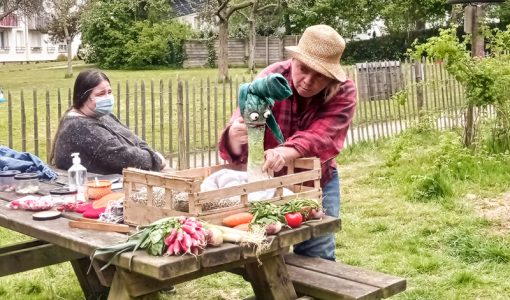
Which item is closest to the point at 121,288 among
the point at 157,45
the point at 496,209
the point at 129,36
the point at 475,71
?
the point at 496,209

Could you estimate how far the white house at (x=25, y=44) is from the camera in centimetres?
5777

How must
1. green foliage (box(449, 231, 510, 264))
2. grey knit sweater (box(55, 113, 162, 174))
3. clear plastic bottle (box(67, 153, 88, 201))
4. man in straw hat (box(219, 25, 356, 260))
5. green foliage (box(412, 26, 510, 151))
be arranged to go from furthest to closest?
green foliage (box(412, 26, 510, 151)), green foliage (box(449, 231, 510, 264)), grey knit sweater (box(55, 113, 162, 174)), clear plastic bottle (box(67, 153, 88, 201)), man in straw hat (box(219, 25, 356, 260))

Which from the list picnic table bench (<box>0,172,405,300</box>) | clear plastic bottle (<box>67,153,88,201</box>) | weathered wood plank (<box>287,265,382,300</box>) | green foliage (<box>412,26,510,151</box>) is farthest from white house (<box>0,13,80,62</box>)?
weathered wood plank (<box>287,265,382,300</box>)

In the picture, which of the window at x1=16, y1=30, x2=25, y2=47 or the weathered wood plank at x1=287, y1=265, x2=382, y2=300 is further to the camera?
the window at x1=16, y1=30, x2=25, y2=47

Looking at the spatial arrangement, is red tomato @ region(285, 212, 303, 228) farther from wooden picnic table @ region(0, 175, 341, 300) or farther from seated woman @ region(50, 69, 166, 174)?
seated woman @ region(50, 69, 166, 174)

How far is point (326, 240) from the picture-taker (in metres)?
3.91

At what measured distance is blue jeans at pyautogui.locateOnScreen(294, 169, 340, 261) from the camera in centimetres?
391

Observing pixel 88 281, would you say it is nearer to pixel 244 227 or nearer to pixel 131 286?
pixel 131 286

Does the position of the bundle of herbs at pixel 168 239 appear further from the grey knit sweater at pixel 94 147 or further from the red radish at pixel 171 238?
the grey knit sweater at pixel 94 147

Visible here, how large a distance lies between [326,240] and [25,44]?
59642 millimetres

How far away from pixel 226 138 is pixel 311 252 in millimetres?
797

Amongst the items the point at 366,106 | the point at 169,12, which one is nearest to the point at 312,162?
the point at 366,106

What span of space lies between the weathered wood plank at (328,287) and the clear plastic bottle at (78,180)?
1107mm

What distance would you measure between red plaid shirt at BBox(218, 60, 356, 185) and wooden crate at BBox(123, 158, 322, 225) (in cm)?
25
